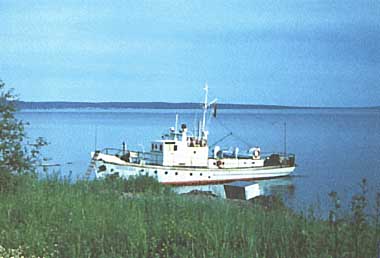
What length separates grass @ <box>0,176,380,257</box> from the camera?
8328 mm

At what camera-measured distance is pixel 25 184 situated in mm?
12922

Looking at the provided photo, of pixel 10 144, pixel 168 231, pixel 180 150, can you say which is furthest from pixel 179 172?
pixel 168 231

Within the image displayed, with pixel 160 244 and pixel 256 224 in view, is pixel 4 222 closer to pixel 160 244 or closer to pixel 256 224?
pixel 160 244

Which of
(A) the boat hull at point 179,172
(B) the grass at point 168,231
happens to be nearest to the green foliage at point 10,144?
(B) the grass at point 168,231

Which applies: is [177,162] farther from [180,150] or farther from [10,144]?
[10,144]

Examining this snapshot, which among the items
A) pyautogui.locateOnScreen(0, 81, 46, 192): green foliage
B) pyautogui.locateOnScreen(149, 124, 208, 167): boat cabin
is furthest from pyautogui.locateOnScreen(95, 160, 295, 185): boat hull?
pyautogui.locateOnScreen(0, 81, 46, 192): green foliage

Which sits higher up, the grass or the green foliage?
the green foliage

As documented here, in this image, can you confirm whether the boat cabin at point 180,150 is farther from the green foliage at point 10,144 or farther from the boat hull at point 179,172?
the green foliage at point 10,144

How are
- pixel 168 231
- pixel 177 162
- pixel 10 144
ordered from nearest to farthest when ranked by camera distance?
pixel 168 231 < pixel 10 144 < pixel 177 162

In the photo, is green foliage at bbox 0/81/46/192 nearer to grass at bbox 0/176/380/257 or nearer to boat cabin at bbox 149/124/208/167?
grass at bbox 0/176/380/257

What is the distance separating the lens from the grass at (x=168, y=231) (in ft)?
27.3

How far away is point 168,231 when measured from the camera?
29.3 ft

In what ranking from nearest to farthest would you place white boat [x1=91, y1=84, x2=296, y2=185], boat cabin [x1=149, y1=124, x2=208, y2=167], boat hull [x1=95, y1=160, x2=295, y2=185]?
boat hull [x1=95, y1=160, x2=295, y2=185]
white boat [x1=91, y1=84, x2=296, y2=185]
boat cabin [x1=149, y1=124, x2=208, y2=167]

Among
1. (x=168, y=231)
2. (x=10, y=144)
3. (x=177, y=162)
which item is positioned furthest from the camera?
(x=177, y=162)
